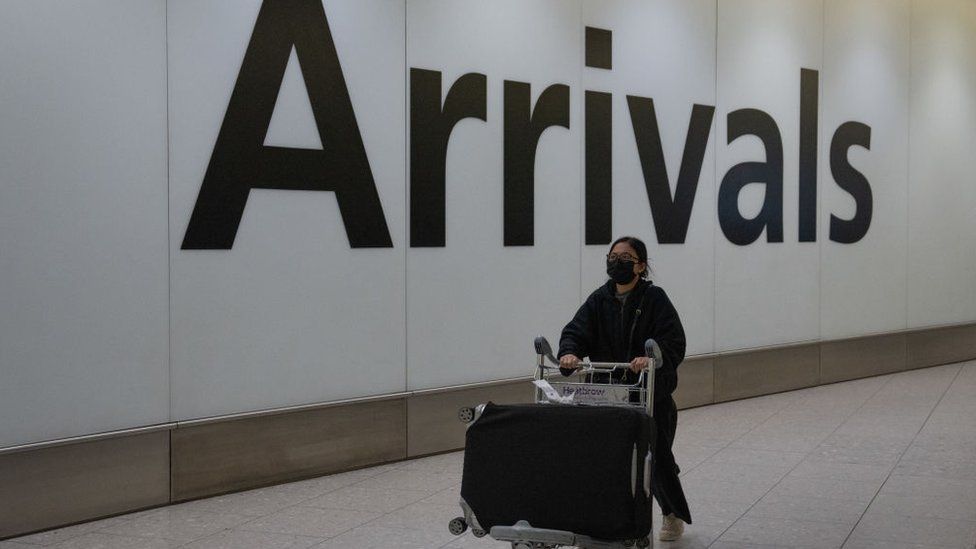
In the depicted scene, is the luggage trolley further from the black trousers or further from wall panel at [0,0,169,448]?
wall panel at [0,0,169,448]

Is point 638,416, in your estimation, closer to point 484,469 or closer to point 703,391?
point 484,469

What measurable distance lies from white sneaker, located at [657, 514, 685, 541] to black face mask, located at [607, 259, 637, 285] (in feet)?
4.27

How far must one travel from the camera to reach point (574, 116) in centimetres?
941

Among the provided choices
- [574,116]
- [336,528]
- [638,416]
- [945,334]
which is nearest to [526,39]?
[574,116]

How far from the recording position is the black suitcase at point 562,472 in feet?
14.1

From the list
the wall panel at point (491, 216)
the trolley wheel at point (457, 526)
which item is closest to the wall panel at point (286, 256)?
the wall panel at point (491, 216)

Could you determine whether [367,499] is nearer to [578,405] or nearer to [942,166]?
[578,405]

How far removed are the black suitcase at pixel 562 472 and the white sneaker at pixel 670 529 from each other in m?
1.48

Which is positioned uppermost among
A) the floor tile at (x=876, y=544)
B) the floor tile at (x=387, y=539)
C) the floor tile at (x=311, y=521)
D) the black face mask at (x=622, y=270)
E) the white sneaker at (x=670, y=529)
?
the black face mask at (x=622, y=270)

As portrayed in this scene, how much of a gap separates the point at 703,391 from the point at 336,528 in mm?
5568

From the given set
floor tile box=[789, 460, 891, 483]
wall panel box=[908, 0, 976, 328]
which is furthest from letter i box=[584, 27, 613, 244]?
wall panel box=[908, 0, 976, 328]

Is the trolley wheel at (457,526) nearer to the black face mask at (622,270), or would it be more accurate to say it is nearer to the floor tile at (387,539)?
the floor tile at (387,539)

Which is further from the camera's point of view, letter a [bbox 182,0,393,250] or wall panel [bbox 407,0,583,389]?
wall panel [bbox 407,0,583,389]

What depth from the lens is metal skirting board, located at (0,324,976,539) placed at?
19.7 feet
